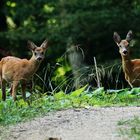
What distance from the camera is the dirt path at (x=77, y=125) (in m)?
7.87

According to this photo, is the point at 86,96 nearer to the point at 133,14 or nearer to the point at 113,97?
the point at 113,97

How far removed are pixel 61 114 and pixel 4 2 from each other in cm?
1915

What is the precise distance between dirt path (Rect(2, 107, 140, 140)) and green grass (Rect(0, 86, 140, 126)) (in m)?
0.33

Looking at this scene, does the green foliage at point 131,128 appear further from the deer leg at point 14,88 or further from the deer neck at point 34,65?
the deer neck at point 34,65

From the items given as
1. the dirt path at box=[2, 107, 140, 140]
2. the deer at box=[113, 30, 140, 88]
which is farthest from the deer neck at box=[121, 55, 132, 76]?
the dirt path at box=[2, 107, 140, 140]

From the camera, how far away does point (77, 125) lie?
8.39 metres

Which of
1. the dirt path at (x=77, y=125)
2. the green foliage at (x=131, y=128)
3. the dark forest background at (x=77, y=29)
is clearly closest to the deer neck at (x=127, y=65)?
the dirt path at (x=77, y=125)

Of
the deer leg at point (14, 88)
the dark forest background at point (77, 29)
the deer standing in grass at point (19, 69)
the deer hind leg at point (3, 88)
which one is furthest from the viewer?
the dark forest background at point (77, 29)

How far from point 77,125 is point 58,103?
174cm

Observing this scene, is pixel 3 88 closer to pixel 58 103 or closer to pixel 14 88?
pixel 14 88

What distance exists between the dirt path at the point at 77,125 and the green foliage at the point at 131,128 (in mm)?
86

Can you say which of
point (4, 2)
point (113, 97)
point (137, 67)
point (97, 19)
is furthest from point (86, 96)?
point (4, 2)

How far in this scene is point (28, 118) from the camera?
357 inches

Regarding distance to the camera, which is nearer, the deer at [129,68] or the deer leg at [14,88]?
the deer leg at [14,88]
